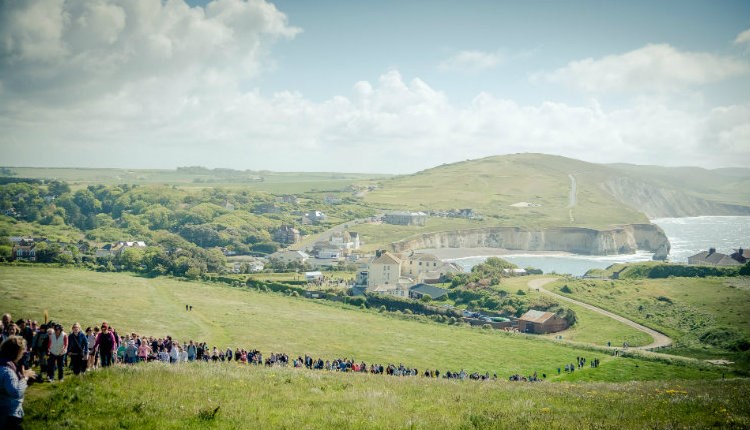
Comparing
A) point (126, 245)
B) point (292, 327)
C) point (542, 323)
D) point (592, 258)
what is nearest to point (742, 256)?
point (592, 258)

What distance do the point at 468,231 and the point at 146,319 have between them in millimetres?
138879

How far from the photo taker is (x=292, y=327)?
56.3m

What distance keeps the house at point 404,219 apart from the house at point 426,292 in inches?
3665

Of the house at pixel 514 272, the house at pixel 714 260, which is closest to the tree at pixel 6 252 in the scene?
the house at pixel 514 272

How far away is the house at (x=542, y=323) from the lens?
226 ft

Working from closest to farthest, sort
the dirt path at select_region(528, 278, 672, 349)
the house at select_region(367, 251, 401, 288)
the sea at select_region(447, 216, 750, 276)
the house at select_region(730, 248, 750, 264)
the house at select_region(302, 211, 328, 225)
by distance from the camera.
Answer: the dirt path at select_region(528, 278, 672, 349) → the house at select_region(367, 251, 401, 288) → the house at select_region(730, 248, 750, 264) → the sea at select_region(447, 216, 750, 276) → the house at select_region(302, 211, 328, 225)

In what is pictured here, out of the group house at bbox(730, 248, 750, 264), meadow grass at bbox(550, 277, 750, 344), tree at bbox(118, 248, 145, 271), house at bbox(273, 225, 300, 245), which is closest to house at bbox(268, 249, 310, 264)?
house at bbox(273, 225, 300, 245)

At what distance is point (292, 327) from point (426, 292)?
36473mm

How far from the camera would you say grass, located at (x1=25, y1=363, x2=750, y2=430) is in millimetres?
12664

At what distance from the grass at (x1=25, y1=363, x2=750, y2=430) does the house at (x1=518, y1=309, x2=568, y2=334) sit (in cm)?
5186

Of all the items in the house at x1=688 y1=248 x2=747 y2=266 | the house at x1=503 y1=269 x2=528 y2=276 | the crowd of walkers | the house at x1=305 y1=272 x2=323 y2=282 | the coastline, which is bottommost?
the coastline

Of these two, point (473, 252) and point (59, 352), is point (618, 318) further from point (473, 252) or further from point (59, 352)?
point (473, 252)

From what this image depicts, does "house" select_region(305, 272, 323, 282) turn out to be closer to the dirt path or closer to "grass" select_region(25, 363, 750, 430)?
the dirt path

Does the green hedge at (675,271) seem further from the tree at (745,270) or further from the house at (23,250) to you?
the house at (23,250)
